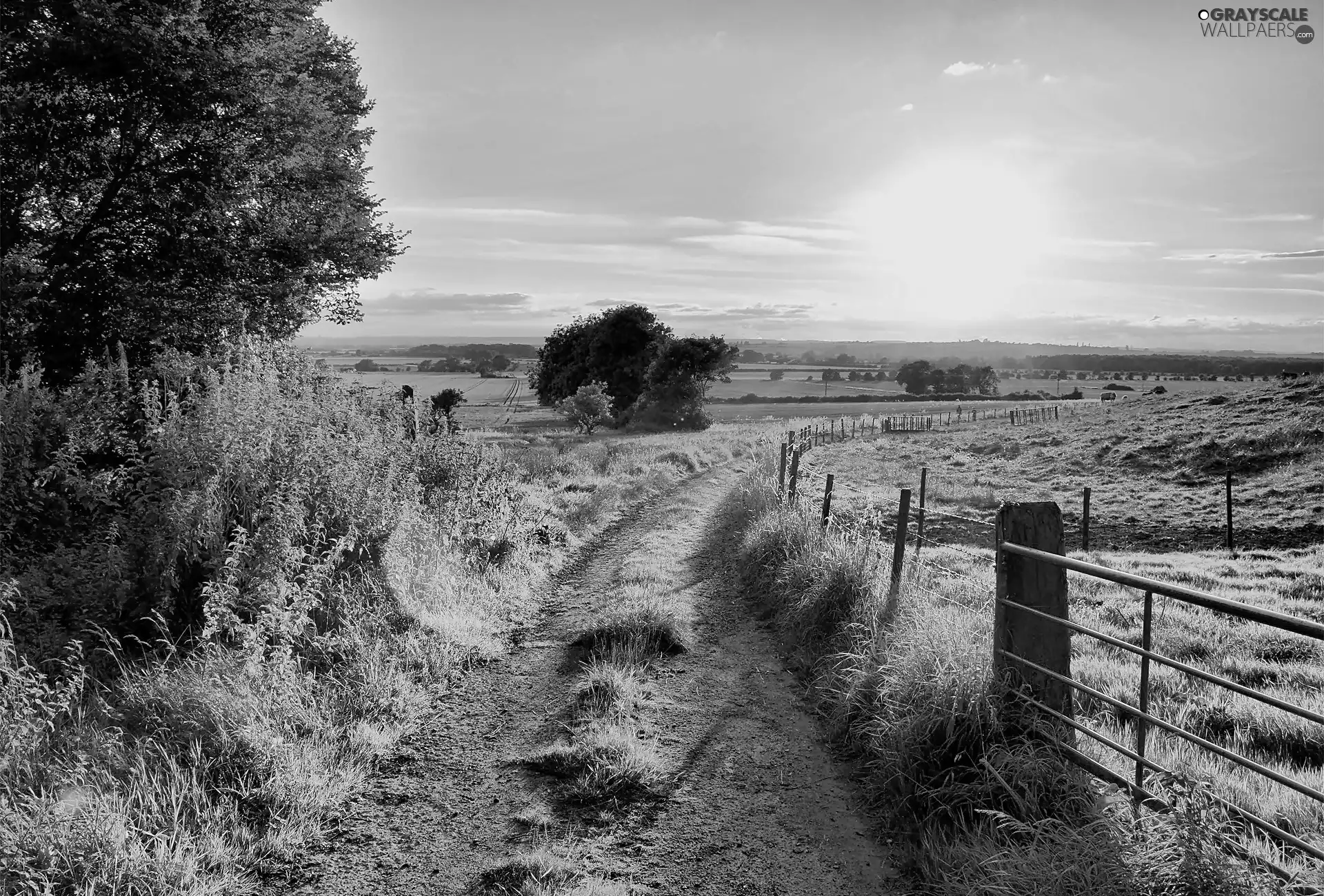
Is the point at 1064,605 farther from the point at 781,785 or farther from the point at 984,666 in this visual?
the point at 781,785

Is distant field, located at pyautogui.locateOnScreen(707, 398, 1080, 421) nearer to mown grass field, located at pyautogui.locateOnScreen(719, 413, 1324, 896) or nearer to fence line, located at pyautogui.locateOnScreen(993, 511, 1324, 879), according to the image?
mown grass field, located at pyautogui.locateOnScreen(719, 413, 1324, 896)

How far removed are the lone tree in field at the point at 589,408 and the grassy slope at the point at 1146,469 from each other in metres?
14.7

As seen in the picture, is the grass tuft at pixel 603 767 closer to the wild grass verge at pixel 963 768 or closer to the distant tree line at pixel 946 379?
the wild grass verge at pixel 963 768

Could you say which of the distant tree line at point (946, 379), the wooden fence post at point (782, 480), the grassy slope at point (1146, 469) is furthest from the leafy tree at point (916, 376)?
the wooden fence post at point (782, 480)

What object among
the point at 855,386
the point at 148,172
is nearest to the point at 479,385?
the point at 855,386

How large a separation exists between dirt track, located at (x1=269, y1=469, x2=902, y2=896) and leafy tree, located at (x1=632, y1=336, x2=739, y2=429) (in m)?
41.7

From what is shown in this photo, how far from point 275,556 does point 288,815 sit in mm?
2189

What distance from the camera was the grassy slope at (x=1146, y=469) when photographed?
64.2 ft

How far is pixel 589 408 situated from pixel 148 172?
3668cm

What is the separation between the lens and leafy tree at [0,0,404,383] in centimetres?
1038

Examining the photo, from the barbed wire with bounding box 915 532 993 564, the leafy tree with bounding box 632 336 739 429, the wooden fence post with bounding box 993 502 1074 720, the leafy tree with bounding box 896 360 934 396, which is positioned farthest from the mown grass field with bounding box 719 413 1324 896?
the leafy tree with bounding box 896 360 934 396

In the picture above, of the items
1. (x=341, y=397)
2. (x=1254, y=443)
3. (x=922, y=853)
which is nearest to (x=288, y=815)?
(x=922, y=853)

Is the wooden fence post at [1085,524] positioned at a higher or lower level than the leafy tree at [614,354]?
lower

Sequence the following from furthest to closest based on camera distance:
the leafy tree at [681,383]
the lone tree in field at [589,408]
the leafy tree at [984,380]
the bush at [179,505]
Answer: the leafy tree at [984,380]
the leafy tree at [681,383]
the lone tree in field at [589,408]
the bush at [179,505]
